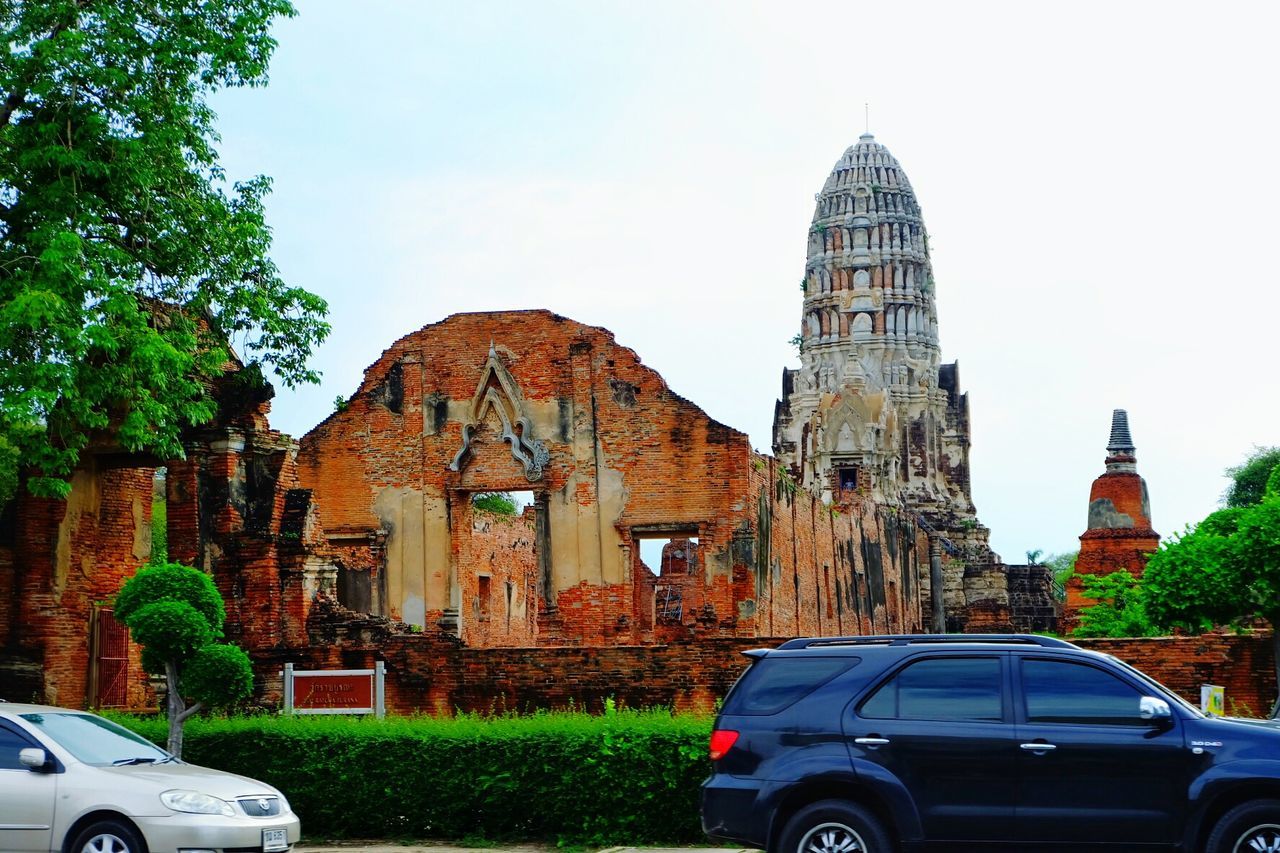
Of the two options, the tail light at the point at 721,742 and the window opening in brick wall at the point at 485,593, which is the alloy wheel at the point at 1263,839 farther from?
the window opening in brick wall at the point at 485,593

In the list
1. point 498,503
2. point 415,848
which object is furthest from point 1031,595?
point 415,848

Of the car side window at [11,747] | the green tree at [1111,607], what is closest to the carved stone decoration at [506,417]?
the green tree at [1111,607]

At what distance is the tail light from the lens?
1041 centimetres

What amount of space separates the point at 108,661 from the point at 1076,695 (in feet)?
45.9

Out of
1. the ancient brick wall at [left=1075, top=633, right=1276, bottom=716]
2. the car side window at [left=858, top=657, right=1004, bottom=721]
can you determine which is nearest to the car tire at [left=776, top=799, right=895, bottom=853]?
the car side window at [left=858, top=657, right=1004, bottom=721]

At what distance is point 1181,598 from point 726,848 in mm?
10541

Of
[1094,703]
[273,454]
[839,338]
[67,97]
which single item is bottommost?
[1094,703]

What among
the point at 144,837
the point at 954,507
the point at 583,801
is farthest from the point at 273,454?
the point at 954,507

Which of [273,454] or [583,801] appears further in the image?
[273,454]

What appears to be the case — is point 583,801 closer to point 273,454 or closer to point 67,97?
point 273,454

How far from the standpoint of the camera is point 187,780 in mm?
11391

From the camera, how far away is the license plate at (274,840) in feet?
37.2

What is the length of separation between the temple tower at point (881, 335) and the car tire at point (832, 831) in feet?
192

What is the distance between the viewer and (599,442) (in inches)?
1054
